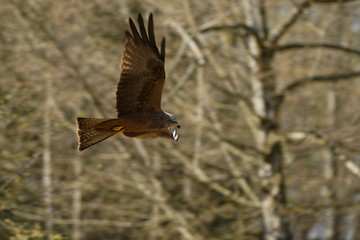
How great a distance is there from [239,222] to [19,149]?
9.69 ft

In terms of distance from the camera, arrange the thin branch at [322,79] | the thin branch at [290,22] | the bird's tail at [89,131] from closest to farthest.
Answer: the bird's tail at [89,131]
the thin branch at [322,79]
the thin branch at [290,22]

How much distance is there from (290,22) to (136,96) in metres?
3.52

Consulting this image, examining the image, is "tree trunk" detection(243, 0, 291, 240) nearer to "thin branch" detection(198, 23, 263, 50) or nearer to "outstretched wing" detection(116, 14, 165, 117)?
"thin branch" detection(198, 23, 263, 50)

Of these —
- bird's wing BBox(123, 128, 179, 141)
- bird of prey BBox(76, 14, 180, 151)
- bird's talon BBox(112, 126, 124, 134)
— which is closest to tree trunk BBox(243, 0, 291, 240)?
bird's wing BBox(123, 128, 179, 141)

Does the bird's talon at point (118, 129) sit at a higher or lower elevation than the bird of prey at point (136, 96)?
lower

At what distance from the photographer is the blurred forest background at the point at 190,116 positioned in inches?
289

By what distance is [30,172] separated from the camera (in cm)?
719

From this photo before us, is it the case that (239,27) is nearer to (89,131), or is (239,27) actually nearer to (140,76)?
(140,76)

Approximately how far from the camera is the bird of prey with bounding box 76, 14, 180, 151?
4559 millimetres

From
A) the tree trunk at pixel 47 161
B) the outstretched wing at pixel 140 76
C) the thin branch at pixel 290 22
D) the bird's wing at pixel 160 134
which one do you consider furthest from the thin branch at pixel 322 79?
the outstretched wing at pixel 140 76

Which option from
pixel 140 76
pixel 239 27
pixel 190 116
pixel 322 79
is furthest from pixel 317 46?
pixel 140 76

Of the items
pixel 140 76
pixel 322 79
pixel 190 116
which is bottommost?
pixel 190 116

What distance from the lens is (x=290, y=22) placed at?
751cm

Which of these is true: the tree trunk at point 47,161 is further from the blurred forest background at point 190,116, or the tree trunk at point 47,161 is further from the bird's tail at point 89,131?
the bird's tail at point 89,131
